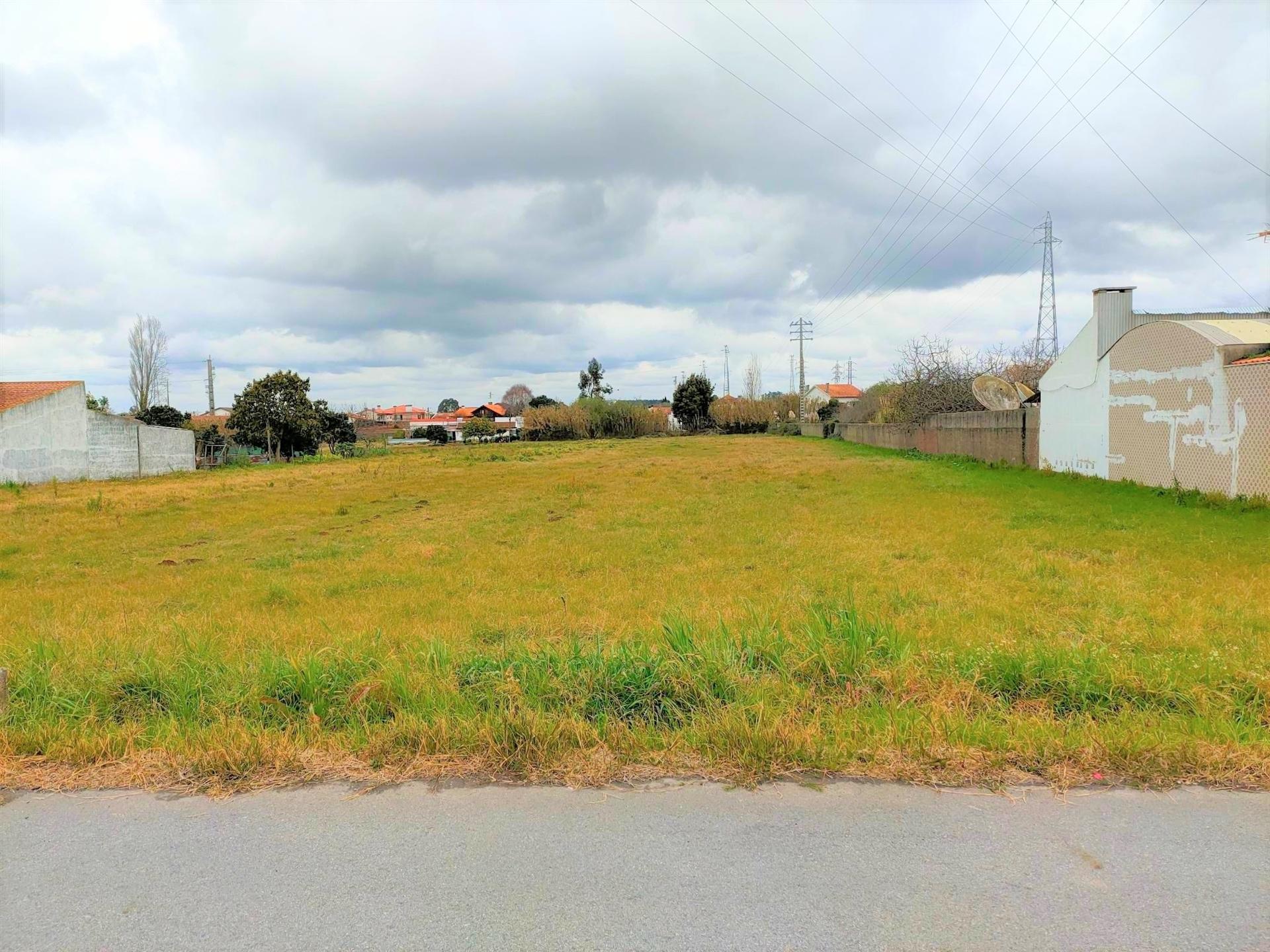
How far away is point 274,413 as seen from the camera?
4006cm

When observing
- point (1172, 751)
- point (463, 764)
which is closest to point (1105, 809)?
point (1172, 751)

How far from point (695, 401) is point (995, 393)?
49.2 metres

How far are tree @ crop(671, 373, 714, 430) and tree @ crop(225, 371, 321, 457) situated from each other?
41193 mm

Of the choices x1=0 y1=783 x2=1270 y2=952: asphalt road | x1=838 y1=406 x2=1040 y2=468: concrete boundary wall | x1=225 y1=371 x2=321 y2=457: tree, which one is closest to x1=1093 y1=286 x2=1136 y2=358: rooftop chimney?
x1=838 y1=406 x2=1040 y2=468: concrete boundary wall

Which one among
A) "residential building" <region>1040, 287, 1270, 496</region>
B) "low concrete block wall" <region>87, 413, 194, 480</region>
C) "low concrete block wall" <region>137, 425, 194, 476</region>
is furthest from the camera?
"low concrete block wall" <region>137, 425, 194, 476</region>

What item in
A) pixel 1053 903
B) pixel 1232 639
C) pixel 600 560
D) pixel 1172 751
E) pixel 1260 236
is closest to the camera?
pixel 1053 903

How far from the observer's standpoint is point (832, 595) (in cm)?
691

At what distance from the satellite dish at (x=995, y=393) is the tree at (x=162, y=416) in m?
49.4

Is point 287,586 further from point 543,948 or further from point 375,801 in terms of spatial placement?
point 543,948

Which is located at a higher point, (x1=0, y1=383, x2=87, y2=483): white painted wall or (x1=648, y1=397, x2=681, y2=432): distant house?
(x1=648, y1=397, x2=681, y2=432): distant house

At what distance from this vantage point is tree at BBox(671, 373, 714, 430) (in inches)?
2921

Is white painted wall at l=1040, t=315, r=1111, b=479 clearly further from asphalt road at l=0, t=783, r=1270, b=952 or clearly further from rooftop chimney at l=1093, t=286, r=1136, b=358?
asphalt road at l=0, t=783, r=1270, b=952

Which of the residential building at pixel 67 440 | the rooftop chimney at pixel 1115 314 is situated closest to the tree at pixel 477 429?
the residential building at pixel 67 440

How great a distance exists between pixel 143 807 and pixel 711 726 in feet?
8.20
